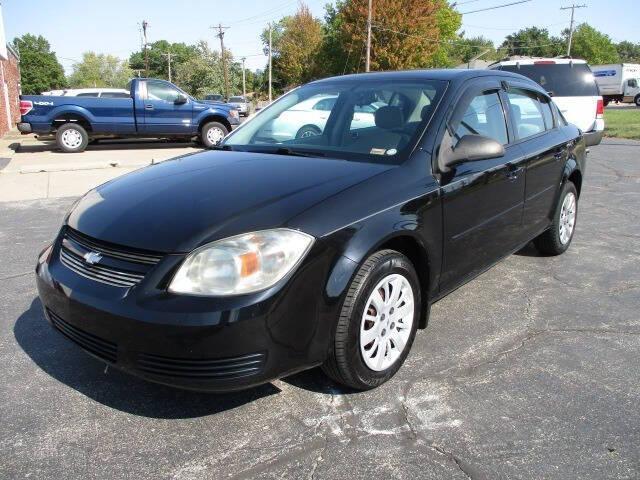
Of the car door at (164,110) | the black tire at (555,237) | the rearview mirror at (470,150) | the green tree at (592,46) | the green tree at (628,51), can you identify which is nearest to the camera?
the rearview mirror at (470,150)

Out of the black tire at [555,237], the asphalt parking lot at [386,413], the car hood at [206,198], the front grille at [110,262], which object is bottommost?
the asphalt parking lot at [386,413]

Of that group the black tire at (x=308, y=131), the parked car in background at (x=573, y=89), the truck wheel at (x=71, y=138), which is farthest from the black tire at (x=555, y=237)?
the truck wheel at (x=71, y=138)

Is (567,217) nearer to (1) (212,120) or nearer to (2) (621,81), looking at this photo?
(1) (212,120)

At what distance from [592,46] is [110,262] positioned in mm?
98572

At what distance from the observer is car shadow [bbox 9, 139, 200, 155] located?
16.1m

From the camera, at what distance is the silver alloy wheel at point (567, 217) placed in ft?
16.8

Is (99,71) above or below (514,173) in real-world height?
above

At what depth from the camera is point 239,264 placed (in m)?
2.34

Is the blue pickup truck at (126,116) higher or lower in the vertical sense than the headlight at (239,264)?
higher

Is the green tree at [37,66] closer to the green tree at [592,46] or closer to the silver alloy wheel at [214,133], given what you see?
the silver alloy wheel at [214,133]

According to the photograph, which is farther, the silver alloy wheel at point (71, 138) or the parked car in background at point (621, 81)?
the parked car in background at point (621, 81)

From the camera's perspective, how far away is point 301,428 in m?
2.59

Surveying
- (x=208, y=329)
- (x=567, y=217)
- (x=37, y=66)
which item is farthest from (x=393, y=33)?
(x=37, y=66)

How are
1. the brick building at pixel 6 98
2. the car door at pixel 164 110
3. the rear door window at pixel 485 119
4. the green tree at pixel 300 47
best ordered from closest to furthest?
1. the rear door window at pixel 485 119
2. the car door at pixel 164 110
3. the brick building at pixel 6 98
4. the green tree at pixel 300 47
